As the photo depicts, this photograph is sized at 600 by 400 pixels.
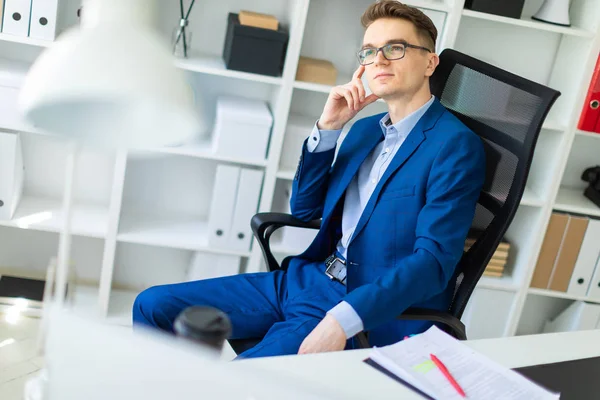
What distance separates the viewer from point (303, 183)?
236 centimetres

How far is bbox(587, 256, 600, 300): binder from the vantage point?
3.37 metres

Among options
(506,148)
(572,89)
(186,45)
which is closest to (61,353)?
(506,148)

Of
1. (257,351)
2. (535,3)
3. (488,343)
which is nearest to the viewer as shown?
(488,343)

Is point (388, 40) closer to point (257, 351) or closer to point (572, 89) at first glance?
point (257, 351)

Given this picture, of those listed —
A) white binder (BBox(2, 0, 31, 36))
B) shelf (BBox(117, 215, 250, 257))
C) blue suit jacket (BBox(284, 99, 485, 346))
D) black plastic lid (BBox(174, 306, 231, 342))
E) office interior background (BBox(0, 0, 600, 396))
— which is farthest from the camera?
shelf (BBox(117, 215, 250, 257))

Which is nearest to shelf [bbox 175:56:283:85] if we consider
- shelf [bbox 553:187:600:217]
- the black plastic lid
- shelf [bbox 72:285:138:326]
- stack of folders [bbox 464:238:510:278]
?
shelf [bbox 72:285:138:326]

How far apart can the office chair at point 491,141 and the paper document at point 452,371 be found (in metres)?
0.38

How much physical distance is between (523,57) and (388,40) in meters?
1.38

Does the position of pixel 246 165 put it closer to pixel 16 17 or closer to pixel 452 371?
pixel 16 17

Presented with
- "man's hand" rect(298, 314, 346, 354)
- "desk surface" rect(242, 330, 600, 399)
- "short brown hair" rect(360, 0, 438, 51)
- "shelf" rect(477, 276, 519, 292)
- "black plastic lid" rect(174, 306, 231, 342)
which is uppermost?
"short brown hair" rect(360, 0, 438, 51)

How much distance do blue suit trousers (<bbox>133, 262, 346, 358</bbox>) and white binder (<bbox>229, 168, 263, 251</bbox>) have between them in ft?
2.79

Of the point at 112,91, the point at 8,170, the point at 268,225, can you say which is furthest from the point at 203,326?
the point at 8,170

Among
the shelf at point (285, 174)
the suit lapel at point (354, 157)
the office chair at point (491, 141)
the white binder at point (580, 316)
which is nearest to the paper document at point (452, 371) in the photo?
the office chair at point (491, 141)

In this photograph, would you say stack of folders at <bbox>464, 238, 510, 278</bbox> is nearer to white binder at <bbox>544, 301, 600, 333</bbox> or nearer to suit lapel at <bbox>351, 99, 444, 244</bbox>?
white binder at <bbox>544, 301, 600, 333</bbox>
